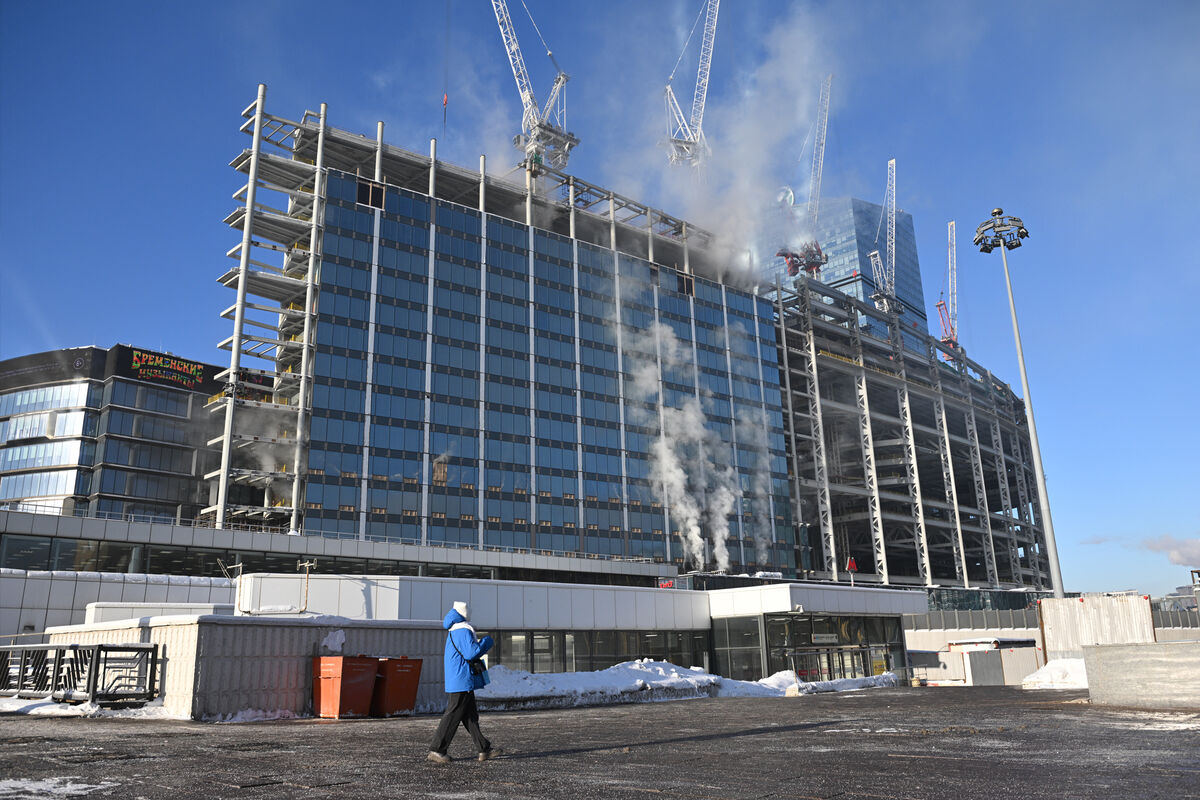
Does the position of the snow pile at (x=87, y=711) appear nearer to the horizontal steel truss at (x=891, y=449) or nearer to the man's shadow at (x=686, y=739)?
the man's shadow at (x=686, y=739)

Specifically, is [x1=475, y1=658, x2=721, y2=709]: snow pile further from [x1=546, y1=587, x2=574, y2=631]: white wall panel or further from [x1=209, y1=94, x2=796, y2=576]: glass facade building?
[x1=209, y1=94, x2=796, y2=576]: glass facade building

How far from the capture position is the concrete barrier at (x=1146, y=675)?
17531 millimetres

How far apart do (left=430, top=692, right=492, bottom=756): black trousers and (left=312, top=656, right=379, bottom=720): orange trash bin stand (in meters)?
9.77

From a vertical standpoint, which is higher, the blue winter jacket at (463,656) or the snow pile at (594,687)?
the blue winter jacket at (463,656)

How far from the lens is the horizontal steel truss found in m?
107

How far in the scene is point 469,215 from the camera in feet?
271

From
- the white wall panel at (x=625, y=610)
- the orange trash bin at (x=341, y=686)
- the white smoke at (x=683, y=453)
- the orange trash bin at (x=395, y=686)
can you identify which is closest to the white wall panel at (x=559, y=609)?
the white wall panel at (x=625, y=610)

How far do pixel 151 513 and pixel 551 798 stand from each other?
91104 millimetres

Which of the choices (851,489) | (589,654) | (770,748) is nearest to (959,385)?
(851,489)

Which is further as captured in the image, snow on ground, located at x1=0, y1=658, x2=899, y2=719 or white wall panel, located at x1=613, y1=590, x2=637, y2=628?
white wall panel, located at x1=613, y1=590, x2=637, y2=628

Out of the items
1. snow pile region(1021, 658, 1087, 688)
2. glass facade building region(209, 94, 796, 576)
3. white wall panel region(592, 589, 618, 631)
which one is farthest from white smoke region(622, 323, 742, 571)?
snow pile region(1021, 658, 1087, 688)

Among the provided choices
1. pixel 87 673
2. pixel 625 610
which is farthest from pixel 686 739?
pixel 625 610

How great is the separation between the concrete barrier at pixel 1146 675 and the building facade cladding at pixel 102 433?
3339 inches

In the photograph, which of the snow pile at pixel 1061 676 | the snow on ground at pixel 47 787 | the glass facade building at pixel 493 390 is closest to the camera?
the snow on ground at pixel 47 787
